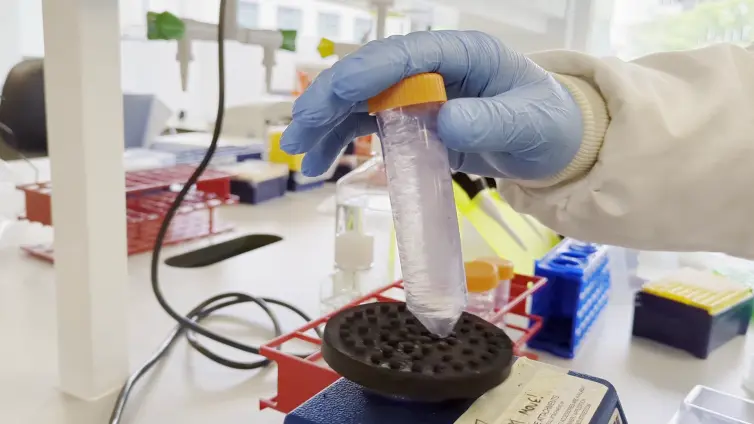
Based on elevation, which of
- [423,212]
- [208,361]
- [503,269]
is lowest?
[208,361]

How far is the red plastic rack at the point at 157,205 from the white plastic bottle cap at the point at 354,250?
1.01ft

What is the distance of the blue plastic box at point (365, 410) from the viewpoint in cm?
37

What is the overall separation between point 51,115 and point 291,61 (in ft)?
5.47

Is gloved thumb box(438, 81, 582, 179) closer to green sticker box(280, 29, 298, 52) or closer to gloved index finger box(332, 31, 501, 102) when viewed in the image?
gloved index finger box(332, 31, 501, 102)

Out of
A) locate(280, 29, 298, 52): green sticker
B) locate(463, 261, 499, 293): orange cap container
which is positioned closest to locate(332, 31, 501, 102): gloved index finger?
locate(463, 261, 499, 293): orange cap container

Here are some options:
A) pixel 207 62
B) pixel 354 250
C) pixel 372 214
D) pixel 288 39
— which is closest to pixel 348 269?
pixel 354 250

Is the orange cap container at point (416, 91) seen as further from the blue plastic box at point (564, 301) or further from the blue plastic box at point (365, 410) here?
the blue plastic box at point (564, 301)

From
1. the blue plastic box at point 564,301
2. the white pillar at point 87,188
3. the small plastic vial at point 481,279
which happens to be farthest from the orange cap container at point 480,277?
the white pillar at point 87,188

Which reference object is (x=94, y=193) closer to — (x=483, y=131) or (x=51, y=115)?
(x=51, y=115)

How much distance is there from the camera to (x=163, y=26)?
24.1 inches

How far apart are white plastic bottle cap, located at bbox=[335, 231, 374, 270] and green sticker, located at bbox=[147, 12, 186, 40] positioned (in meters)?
0.34

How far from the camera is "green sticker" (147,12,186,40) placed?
0.61 m

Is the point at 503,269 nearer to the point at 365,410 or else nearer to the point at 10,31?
the point at 365,410

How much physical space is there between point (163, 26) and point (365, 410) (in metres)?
0.43
